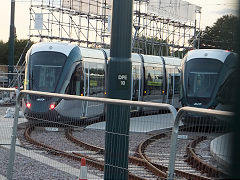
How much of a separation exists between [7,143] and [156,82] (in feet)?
64.0

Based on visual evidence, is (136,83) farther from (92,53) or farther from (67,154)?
(67,154)

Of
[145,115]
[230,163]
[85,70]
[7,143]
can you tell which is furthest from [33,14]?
[230,163]

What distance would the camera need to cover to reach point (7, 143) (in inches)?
286

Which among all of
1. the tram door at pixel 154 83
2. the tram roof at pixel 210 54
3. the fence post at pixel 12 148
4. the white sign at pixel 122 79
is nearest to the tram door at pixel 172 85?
the tram door at pixel 154 83

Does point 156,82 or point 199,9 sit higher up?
point 199,9

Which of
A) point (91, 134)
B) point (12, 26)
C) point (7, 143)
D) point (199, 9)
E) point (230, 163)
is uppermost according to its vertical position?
point (199, 9)

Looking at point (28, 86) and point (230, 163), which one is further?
point (28, 86)

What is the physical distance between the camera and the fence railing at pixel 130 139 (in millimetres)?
4039

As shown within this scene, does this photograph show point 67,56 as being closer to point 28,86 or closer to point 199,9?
point 28,86

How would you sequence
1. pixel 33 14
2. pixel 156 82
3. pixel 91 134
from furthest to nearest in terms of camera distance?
pixel 33 14 → pixel 156 82 → pixel 91 134

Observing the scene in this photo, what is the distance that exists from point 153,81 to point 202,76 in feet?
22.6

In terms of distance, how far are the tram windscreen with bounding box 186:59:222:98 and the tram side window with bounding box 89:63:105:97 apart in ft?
12.3

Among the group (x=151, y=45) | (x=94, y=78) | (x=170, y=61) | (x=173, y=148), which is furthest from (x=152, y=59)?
(x=151, y=45)

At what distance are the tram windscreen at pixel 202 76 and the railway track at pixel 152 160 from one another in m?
13.5
